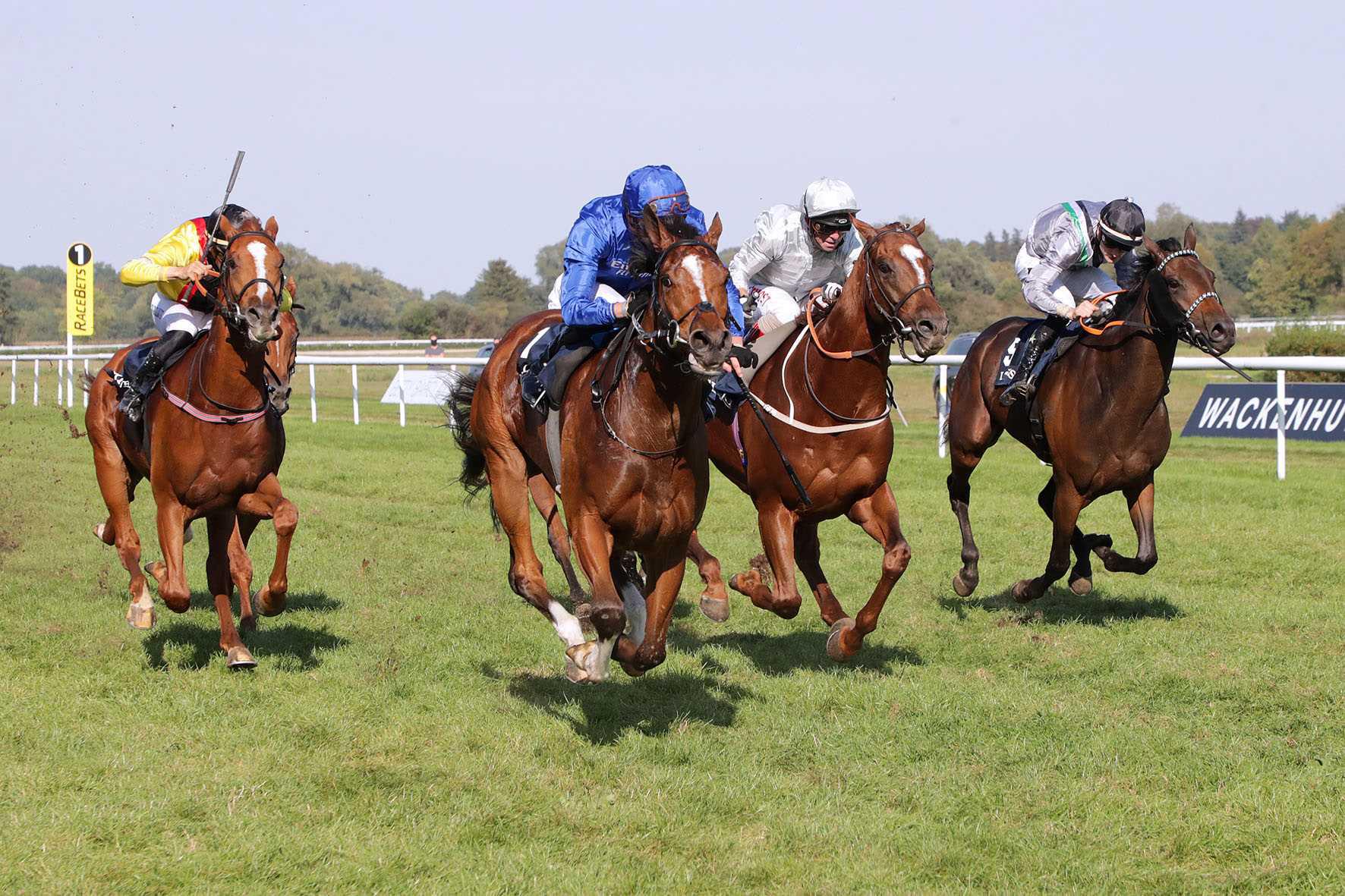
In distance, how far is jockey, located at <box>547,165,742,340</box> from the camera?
17.2 feet

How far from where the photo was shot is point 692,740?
5.45m

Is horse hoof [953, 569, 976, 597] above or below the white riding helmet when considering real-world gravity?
below

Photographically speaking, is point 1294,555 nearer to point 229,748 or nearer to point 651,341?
point 651,341

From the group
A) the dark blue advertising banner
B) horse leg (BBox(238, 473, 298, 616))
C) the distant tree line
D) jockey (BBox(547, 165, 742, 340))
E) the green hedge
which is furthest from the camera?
the distant tree line

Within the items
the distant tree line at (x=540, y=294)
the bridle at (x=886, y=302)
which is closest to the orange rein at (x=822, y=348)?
the bridle at (x=886, y=302)

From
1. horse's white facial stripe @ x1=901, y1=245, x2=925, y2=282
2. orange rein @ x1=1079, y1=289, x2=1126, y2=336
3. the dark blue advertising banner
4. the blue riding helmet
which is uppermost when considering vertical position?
the blue riding helmet

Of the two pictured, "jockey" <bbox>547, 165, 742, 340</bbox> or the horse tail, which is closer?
"jockey" <bbox>547, 165, 742, 340</bbox>

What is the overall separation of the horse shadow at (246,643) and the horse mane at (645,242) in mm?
2835

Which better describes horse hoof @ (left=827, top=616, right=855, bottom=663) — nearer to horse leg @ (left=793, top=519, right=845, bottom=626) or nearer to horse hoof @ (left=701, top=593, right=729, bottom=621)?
horse leg @ (left=793, top=519, right=845, bottom=626)

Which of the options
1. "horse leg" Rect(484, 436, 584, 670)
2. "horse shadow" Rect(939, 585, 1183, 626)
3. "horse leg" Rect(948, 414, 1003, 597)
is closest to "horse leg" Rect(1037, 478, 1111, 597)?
"horse shadow" Rect(939, 585, 1183, 626)

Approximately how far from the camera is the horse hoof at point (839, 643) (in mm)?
6402

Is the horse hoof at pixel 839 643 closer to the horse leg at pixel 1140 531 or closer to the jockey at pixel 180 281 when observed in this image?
the horse leg at pixel 1140 531

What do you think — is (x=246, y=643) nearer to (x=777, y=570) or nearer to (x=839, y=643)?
(x=777, y=570)

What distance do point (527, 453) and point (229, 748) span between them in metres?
2.08
